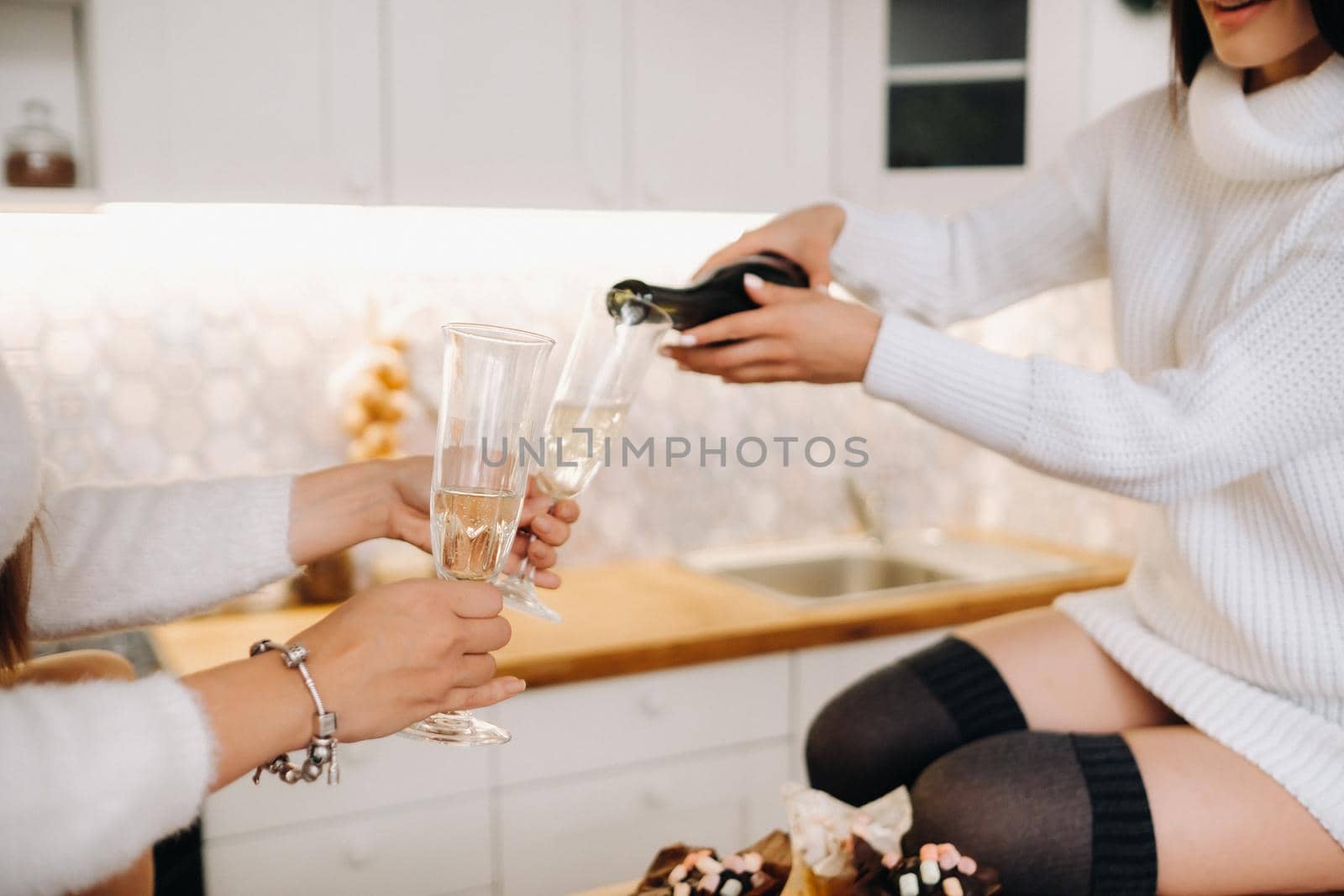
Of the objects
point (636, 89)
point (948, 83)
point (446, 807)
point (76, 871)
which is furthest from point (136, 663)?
point (948, 83)

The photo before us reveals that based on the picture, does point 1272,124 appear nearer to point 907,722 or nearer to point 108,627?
point 907,722

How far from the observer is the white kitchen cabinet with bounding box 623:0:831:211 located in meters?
1.98

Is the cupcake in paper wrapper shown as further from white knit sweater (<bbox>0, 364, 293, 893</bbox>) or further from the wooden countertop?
the wooden countertop

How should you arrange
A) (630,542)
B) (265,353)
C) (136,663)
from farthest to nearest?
(630,542), (265,353), (136,663)

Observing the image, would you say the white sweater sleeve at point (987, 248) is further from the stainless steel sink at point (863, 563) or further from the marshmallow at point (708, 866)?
the stainless steel sink at point (863, 563)

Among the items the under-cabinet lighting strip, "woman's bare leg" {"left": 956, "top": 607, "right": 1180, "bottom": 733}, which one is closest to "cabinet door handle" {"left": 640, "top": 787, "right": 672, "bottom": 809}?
"woman's bare leg" {"left": 956, "top": 607, "right": 1180, "bottom": 733}

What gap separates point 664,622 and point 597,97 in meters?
0.90

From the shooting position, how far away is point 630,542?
2395 millimetres

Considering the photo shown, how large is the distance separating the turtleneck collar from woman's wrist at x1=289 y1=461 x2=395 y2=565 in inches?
37.5

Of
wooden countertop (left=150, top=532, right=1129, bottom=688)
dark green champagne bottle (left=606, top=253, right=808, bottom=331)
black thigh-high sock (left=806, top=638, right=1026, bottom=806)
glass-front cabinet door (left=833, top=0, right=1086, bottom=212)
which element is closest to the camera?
dark green champagne bottle (left=606, top=253, right=808, bottom=331)

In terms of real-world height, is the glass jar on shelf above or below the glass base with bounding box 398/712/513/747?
above

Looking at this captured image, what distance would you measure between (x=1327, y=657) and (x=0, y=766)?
1155 mm

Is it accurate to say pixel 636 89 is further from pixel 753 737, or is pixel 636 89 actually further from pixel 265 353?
pixel 753 737

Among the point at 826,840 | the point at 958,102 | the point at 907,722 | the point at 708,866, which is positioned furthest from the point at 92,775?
the point at 958,102
